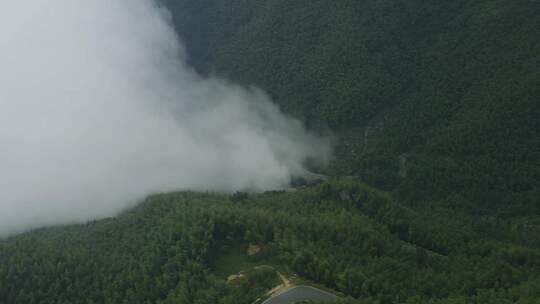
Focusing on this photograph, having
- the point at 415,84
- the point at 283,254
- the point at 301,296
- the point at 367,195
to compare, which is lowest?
the point at 301,296

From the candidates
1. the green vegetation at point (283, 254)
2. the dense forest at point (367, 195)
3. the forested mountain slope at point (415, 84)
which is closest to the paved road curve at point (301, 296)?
the dense forest at point (367, 195)

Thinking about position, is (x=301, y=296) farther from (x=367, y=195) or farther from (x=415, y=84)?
(x=415, y=84)

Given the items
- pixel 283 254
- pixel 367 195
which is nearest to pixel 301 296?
pixel 283 254

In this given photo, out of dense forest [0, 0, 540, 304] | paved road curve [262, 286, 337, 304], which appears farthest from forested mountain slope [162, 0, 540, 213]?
paved road curve [262, 286, 337, 304]

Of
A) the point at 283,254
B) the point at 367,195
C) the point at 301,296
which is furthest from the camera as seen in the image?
the point at 367,195

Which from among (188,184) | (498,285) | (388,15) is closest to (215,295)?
(498,285)

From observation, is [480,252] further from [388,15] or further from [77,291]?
[388,15]

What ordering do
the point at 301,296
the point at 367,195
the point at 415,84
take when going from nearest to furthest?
the point at 301,296 < the point at 367,195 < the point at 415,84

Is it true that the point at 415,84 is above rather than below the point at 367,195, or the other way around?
above
